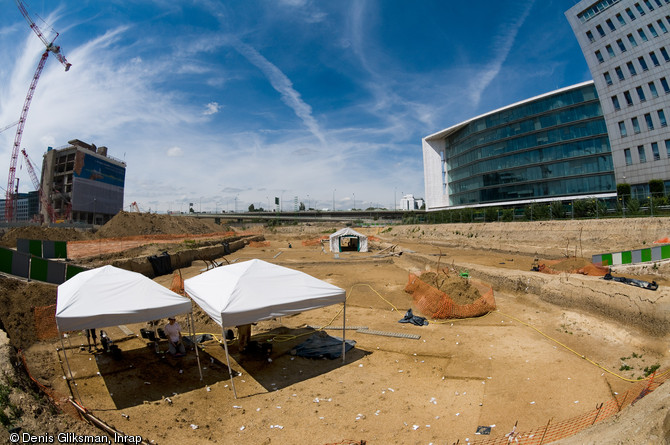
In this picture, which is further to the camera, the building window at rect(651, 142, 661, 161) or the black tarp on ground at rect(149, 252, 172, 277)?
the building window at rect(651, 142, 661, 161)

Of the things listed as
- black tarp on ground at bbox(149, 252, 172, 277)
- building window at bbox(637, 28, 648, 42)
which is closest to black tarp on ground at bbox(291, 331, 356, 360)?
black tarp on ground at bbox(149, 252, 172, 277)

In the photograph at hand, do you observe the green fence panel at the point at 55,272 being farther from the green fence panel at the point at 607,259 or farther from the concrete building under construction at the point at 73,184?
the concrete building under construction at the point at 73,184

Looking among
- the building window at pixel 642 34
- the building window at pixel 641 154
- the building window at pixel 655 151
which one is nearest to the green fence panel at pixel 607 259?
the building window at pixel 655 151

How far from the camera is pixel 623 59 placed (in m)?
42.0

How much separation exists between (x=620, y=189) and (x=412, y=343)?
45.0 metres

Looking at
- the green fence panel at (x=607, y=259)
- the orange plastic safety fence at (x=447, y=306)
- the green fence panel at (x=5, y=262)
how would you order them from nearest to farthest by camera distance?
the green fence panel at (x=5, y=262) < the orange plastic safety fence at (x=447, y=306) < the green fence panel at (x=607, y=259)

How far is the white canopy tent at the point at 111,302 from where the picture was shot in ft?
23.4

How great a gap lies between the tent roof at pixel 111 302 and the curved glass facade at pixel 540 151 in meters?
59.3

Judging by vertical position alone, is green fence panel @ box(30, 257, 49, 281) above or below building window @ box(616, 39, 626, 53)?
below

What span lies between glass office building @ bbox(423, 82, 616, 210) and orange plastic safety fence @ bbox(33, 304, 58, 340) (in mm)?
61024

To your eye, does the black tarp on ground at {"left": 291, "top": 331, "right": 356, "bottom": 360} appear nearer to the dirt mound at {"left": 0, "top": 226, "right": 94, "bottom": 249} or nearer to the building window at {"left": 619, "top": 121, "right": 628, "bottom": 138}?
the dirt mound at {"left": 0, "top": 226, "right": 94, "bottom": 249}

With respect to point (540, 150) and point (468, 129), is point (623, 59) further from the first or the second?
point (468, 129)

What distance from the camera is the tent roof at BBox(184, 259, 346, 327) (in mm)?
7340

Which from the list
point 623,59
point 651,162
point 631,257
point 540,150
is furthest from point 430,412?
point 540,150
